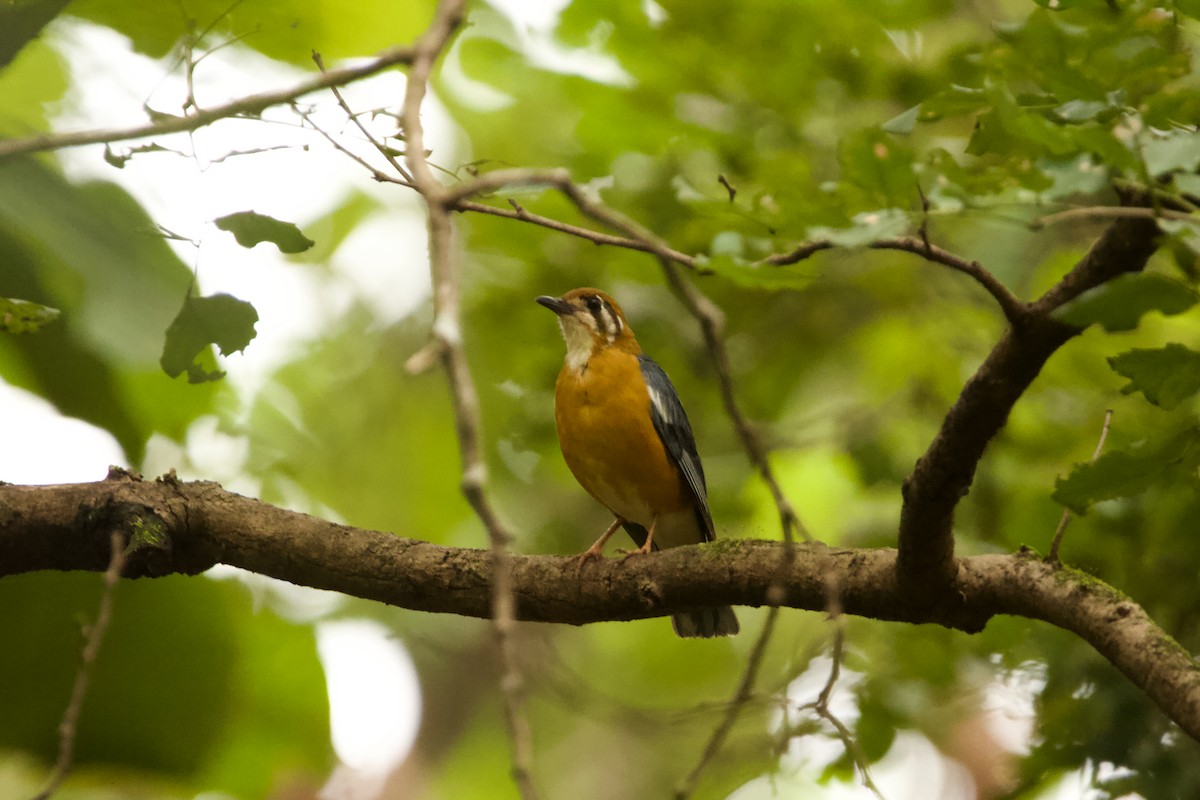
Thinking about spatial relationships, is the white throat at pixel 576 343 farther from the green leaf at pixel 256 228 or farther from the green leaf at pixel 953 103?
the green leaf at pixel 953 103

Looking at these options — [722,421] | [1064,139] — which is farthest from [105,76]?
[722,421]

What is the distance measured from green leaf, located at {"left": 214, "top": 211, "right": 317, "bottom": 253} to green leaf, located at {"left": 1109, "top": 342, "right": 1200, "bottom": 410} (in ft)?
6.69

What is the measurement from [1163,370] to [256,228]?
2222 mm

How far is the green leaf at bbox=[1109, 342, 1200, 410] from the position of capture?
2.20 m

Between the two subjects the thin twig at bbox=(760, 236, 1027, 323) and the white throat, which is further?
the white throat

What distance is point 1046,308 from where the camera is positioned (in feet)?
8.40

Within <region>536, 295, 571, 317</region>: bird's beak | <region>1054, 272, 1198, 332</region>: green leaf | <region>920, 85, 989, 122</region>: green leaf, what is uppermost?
<region>536, 295, 571, 317</region>: bird's beak

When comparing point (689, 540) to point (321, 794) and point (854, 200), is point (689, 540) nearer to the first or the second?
point (321, 794)

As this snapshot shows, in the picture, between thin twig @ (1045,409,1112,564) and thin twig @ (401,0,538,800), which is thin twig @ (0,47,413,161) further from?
thin twig @ (1045,409,1112,564)

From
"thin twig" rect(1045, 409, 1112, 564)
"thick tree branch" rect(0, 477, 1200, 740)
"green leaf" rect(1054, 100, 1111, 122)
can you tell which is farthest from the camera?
"thick tree branch" rect(0, 477, 1200, 740)

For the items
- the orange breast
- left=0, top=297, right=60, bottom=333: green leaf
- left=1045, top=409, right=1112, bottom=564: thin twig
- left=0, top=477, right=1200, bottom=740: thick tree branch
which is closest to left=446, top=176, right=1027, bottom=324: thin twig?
left=1045, top=409, right=1112, bottom=564: thin twig

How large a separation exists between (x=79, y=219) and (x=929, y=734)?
5158mm

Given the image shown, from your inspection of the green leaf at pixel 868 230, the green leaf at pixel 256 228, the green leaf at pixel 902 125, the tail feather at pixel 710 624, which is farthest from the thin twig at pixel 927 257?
the tail feather at pixel 710 624

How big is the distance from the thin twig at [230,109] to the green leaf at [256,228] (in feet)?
2.07
